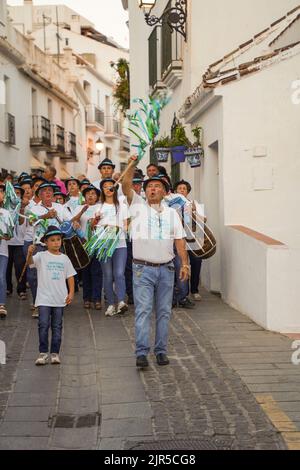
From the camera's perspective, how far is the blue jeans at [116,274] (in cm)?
1075

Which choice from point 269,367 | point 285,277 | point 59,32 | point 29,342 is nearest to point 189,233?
point 285,277

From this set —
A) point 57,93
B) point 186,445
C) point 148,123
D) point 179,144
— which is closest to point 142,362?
point 186,445

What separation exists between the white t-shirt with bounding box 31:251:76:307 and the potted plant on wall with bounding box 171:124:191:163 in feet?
20.3

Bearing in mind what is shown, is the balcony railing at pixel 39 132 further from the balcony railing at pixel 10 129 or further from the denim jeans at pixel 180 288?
the denim jeans at pixel 180 288

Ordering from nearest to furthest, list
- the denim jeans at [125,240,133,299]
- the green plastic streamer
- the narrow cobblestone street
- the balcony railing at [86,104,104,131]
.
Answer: the narrow cobblestone street < the green plastic streamer < the denim jeans at [125,240,133,299] < the balcony railing at [86,104,104,131]

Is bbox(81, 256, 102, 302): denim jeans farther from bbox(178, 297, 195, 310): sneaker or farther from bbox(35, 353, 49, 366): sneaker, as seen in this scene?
bbox(35, 353, 49, 366): sneaker

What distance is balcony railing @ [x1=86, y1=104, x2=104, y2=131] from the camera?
47750 mm

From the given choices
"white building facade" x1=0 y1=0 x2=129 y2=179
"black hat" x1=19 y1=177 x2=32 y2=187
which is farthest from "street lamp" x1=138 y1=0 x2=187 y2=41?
"white building facade" x1=0 y1=0 x2=129 y2=179

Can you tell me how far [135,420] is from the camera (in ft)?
19.7

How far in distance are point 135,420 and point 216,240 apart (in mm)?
6577

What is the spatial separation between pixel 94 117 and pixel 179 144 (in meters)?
34.8

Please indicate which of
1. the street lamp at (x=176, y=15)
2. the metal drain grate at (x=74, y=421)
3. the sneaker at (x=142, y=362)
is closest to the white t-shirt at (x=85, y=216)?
the sneaker at (x=142, y=362)

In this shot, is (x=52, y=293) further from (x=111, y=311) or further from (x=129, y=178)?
(x=111, y=311)

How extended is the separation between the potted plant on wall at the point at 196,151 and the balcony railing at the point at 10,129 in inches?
637
